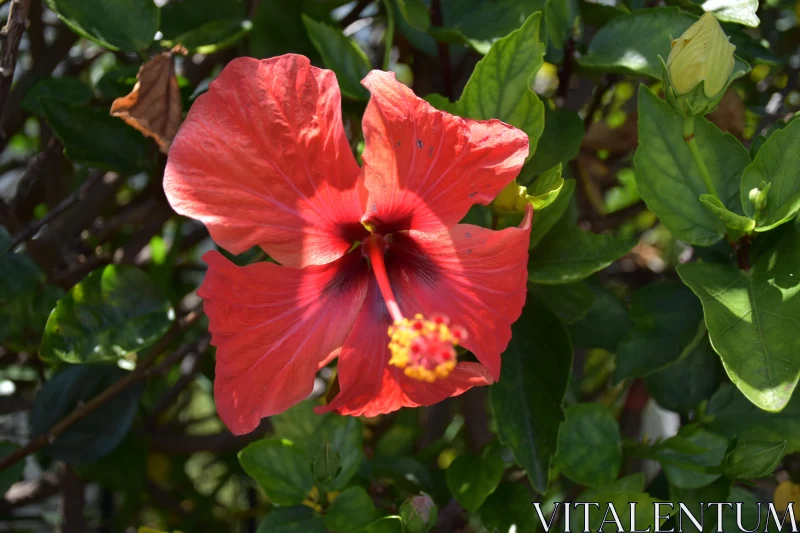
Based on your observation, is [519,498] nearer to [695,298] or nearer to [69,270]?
[695,298]

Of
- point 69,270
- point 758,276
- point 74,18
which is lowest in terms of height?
point 69,270

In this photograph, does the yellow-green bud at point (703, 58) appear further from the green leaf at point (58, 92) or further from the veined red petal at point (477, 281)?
the green leaf at point (58, 92)

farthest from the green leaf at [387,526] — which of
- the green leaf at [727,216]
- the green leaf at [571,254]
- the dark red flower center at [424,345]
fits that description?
the green leaf at [727,216]

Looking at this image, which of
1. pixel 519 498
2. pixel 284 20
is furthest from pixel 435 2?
pixel 519 498

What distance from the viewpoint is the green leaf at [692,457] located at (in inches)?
44.0

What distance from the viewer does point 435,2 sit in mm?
1239

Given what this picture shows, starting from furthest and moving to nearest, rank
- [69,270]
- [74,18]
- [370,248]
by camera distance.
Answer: [69,270], [74,18], [370,248]

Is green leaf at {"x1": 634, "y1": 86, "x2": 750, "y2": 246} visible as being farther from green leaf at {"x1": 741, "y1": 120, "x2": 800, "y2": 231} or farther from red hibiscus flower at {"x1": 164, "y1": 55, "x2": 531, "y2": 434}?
red hibiscus flower at {"x1": 164, "y1": 55, "x2": 531, "y2": 434}

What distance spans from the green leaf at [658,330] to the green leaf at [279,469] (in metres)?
0.49

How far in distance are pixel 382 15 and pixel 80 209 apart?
29.0 inches

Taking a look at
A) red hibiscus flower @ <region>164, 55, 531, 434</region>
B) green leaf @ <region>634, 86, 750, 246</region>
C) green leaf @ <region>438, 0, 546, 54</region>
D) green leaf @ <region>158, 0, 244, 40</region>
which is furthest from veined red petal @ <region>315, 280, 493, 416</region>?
green leaf @ <region>158, 0, 244, 40</region>

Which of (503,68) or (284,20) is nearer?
(503,68)

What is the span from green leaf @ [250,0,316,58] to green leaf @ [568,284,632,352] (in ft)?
2.16

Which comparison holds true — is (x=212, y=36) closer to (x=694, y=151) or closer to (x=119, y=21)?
(x=119, y=21)
